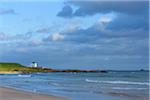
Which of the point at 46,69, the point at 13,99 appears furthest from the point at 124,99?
the point at 46,69

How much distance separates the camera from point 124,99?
64.0 ft

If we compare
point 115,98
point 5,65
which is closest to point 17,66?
point 5,65

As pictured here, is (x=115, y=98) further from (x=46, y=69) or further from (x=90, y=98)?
(x=46, y=69)

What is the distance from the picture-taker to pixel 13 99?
57.0 feet

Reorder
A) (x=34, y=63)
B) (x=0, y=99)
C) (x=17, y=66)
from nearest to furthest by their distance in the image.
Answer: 1. (x=0, y=99)
2. (x=34, y=63)
3. (x=17, y=66)

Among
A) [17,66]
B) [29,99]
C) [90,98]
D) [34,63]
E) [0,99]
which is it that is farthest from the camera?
[17,66]

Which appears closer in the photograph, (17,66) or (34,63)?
(34,63)

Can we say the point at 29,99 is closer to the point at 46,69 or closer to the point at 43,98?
the point at 43,98

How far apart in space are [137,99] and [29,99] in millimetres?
6046

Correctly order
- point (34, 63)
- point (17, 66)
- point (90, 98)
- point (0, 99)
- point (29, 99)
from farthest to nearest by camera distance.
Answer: point (17, 66)
point (34, 63)
point (90, 98)
point (29, 99)
point (0, 99)

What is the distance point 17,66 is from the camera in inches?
6344

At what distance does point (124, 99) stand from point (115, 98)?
1.92 ft

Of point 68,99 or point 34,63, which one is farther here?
point 34,63

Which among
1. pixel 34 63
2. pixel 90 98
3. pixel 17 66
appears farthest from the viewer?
pixel 17 66
